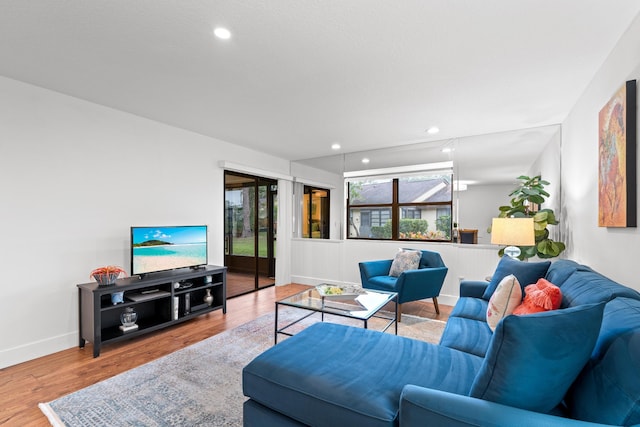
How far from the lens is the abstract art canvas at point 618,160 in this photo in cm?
172

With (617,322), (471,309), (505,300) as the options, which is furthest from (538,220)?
(617,322)

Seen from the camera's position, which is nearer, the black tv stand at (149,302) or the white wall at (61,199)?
the white wall at (61,199)

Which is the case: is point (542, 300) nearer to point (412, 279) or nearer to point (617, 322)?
point (617, 322)

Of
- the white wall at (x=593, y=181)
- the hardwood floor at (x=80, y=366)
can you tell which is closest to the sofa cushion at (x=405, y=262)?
the hardwood floor at (x=80, y=366)

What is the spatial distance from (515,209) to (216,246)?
392 cm

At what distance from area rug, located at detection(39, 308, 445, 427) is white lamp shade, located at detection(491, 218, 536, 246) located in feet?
8.46

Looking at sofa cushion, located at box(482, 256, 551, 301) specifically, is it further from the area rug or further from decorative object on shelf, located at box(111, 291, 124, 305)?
decorative object on shelf, located at box(111, 291, 124, 305)

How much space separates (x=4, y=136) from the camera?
8.36 ft

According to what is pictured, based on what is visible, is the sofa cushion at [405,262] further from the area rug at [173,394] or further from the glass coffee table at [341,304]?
the area rug at [173,394]

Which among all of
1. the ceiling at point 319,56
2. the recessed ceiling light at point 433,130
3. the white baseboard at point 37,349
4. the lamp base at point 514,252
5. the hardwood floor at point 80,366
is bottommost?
the hardwood floor at point 80,366

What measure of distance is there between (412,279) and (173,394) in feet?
8.52

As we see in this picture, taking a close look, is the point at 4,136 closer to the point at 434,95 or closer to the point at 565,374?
the point at 434,95

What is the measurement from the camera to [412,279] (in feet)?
11.7

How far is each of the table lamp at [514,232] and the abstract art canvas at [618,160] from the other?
32.5 inches
